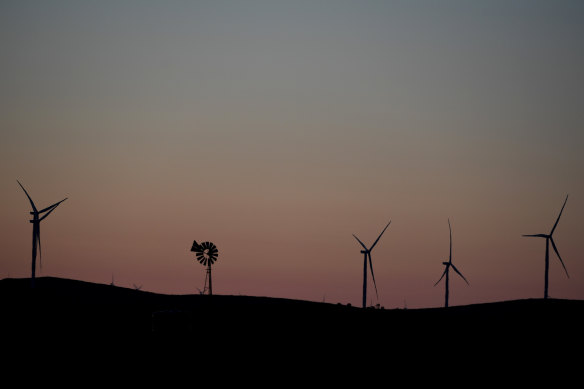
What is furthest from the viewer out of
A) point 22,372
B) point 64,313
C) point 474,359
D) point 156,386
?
point 64,313

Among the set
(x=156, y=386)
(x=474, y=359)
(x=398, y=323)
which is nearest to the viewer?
(x=156, y=386)

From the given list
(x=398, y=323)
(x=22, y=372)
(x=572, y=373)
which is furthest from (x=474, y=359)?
(x=22, y=372)

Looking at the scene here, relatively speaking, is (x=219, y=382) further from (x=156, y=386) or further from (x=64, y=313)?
(x=64, y=313)

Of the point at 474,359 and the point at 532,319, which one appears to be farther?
the point at 532,319

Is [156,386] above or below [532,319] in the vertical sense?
below

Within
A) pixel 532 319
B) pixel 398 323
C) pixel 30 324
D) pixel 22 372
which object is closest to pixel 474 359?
pixel 398 323

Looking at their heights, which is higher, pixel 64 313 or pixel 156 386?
pixel 64 313

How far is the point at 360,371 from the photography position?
95438 mm

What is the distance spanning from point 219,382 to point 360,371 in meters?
12.5

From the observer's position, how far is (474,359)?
103188mm

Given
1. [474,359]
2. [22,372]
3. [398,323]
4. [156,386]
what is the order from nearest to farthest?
[156,386], [22,372], [474,359], [398,323]

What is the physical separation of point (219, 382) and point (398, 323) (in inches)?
1503

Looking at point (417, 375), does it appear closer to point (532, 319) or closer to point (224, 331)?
point (224, 331)

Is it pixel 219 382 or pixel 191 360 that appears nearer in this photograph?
pixel 219 382
